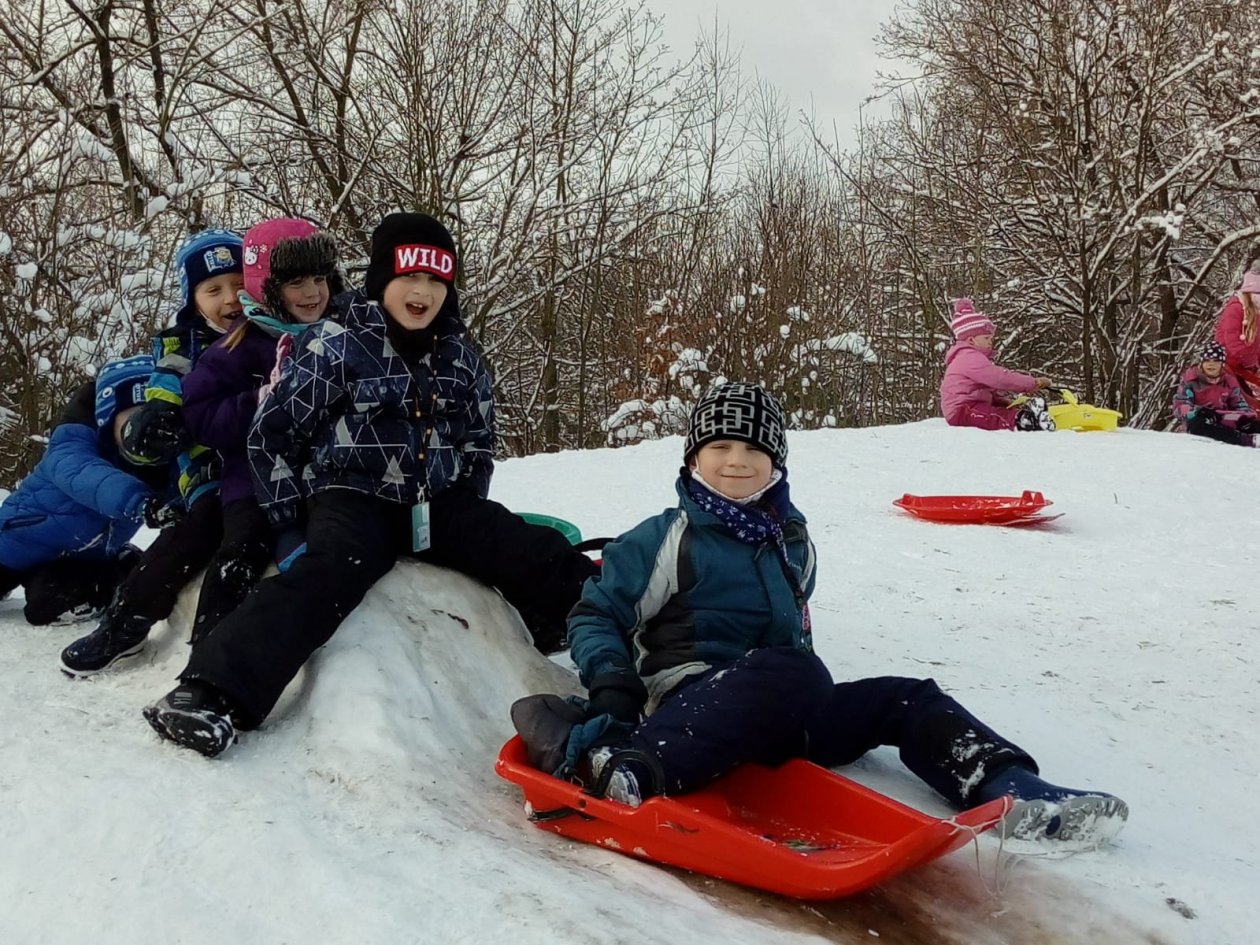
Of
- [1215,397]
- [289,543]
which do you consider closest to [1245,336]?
[1215,397]

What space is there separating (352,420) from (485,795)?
1.05m

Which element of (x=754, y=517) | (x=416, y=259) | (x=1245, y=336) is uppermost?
(x=1245, y=336)

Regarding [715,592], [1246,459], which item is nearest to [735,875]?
[715,592]

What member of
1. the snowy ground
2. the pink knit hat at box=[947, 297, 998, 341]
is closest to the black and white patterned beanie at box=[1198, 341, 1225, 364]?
the pink knit hat at box=[947, 297, 998, 341]

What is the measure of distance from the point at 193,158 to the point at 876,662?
7083mm

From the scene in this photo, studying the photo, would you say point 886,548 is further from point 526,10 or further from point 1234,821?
point 526,10

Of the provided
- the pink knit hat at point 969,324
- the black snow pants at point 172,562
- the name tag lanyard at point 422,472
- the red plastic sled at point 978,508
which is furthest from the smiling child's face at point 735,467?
the pink knit hat at point 969,324

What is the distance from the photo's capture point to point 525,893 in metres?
1.56

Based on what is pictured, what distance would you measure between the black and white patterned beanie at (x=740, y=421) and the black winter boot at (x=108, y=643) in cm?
149

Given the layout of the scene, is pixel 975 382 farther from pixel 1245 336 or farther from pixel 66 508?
pixel 66 508

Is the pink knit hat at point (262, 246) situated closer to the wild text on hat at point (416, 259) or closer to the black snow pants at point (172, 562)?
the wild text on hat at point (416, 259)

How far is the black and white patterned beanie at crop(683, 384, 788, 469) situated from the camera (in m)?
2.42

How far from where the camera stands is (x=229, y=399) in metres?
2.70

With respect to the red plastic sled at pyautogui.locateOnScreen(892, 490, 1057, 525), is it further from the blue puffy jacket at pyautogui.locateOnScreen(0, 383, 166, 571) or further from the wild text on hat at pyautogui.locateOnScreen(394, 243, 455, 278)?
the blue puffy jacket at pyautogui.locateOnScreen(0, 383, 166, 571)
